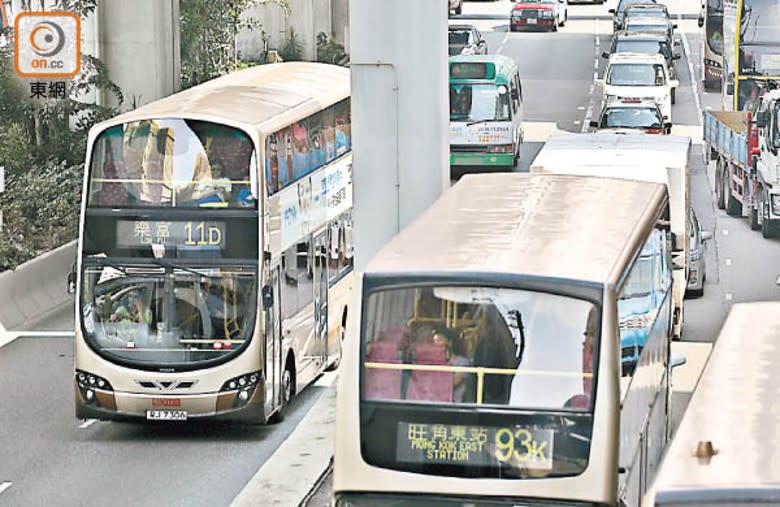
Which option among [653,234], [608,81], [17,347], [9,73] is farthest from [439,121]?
[608,81]

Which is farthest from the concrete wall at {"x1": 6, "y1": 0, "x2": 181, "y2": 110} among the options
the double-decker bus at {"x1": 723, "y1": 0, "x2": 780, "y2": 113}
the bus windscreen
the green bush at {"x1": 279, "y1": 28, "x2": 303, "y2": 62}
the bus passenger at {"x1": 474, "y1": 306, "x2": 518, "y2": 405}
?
the bus passenger at {"x1": 474, "y1": 306, "x2": 518, "y2": 405}

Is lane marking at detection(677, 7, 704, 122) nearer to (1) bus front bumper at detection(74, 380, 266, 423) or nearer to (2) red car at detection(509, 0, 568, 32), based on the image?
(2) red car at detection(509, 0, 568, 32)

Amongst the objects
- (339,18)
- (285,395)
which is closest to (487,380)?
(285,395)

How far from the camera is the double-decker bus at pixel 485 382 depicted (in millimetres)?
12180

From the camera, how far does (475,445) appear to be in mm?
12289

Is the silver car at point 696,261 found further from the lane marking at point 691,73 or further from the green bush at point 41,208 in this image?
the lane marking at point 691,73

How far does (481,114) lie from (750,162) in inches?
328

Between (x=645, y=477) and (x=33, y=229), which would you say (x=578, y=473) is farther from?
(x=33, y=229)

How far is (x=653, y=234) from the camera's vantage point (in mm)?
15641

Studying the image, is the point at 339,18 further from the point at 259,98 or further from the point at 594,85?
the point at 259,98

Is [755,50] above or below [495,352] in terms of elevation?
above

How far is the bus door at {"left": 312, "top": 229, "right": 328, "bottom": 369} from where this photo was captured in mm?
22297

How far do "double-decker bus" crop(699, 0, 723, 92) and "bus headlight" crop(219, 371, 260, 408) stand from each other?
34.1 m

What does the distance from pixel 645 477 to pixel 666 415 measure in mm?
3032
